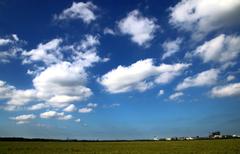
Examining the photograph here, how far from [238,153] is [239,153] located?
0.37 feet

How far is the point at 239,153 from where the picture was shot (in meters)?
37.6

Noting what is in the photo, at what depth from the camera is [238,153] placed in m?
37.6
